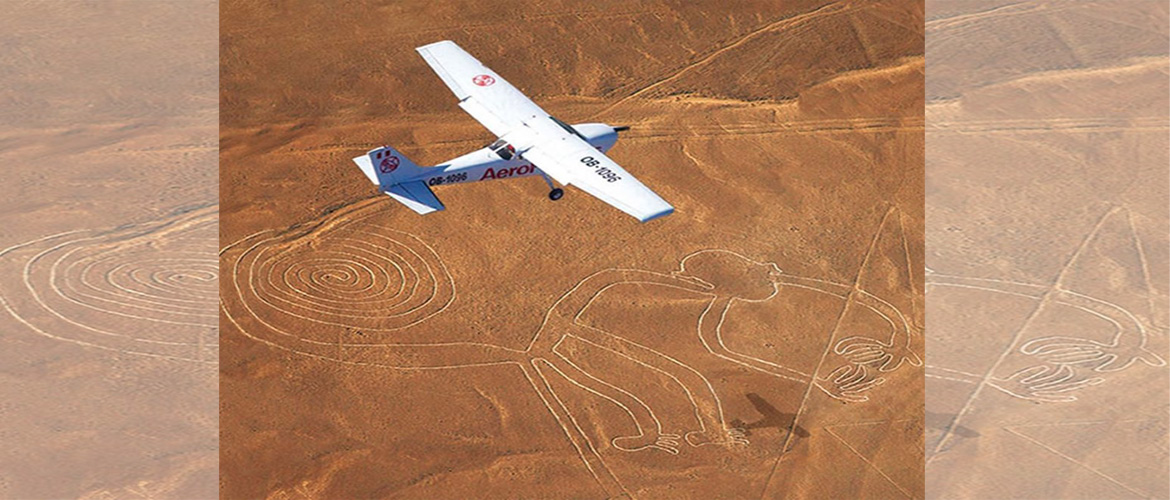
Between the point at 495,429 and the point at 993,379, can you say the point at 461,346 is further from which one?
the point at 993,379

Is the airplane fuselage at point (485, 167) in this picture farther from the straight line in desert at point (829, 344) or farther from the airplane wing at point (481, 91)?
the straight line in desert at point (829, 344)

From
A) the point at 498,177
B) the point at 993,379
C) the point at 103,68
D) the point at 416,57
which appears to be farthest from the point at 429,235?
the point at 993,379

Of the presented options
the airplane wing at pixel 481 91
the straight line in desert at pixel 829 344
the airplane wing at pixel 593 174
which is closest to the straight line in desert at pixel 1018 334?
the straight line in desert at pixel 829 344

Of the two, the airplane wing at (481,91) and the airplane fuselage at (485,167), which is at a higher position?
the airplane wing at (481,91)

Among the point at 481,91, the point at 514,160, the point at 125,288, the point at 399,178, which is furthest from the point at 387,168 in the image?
the point at 125,288

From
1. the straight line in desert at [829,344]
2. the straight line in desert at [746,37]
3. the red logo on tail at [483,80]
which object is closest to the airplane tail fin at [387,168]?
the red logo on tail at [483,80]

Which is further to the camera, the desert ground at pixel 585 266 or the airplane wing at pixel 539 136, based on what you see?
the airplane wing at pixel 539 136

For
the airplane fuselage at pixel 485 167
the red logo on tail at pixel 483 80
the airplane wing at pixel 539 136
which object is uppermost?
the red logo on tail at pixel 483 80
